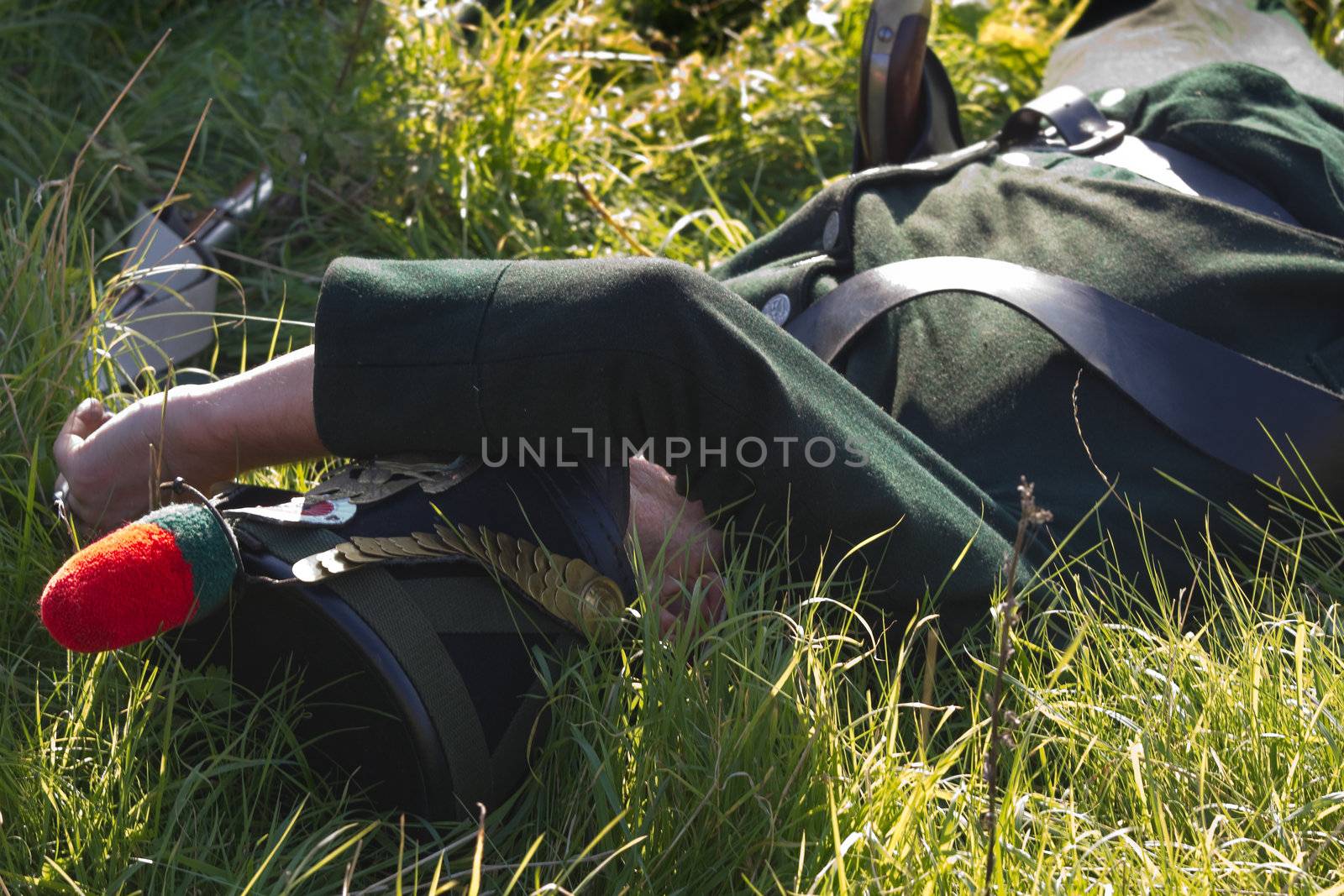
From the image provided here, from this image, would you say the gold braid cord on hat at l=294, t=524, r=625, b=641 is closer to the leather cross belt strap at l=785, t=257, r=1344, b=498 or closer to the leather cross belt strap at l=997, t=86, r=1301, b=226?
the leather cross belt strap at l=785, t=257, r=1344, b=498

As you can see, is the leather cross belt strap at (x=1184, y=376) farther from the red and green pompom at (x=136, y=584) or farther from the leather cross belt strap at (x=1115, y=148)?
the red and green pompom at (x=136, y=584)

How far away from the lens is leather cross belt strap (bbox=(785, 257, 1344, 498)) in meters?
1.63

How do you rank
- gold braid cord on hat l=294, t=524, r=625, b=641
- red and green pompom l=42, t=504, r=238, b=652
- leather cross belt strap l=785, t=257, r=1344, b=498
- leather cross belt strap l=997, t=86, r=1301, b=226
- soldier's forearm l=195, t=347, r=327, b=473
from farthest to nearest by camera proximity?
leather cross belt strap l=997, t=86, r=1301, b=226 < leather cross belt strap l=785, t=257, r=1344, b=498 < soldier's forearm l=195, t=347, r=327, b=473 < gold braid cord on hat l=294, t=524, r=625, b=641 < red and green pompom l=42, t=504, r=238, b=652

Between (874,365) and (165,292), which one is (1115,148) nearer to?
(874,365)

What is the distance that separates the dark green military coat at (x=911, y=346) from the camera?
1404mm

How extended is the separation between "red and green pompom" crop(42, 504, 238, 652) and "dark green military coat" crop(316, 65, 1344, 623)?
0.82 ft

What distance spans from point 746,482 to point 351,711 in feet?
1.78

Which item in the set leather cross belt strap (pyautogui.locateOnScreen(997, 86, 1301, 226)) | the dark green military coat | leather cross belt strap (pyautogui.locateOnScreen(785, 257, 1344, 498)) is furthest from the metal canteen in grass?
leather cross belt strap (pyautogui.locateOnScreen(997, 86, 1301, 226))

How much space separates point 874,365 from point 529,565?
0.64 metres

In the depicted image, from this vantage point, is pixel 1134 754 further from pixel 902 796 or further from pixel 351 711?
pixel 351 711

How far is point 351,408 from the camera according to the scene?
143cm

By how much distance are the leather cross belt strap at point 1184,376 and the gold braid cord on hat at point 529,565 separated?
536 mm

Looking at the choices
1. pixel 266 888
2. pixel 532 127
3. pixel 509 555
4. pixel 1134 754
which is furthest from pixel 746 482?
pixel 532 127

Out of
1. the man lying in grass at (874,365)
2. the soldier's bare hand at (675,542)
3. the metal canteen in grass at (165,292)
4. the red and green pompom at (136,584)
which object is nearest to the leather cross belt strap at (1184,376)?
the man lying in grass at (874,365)
